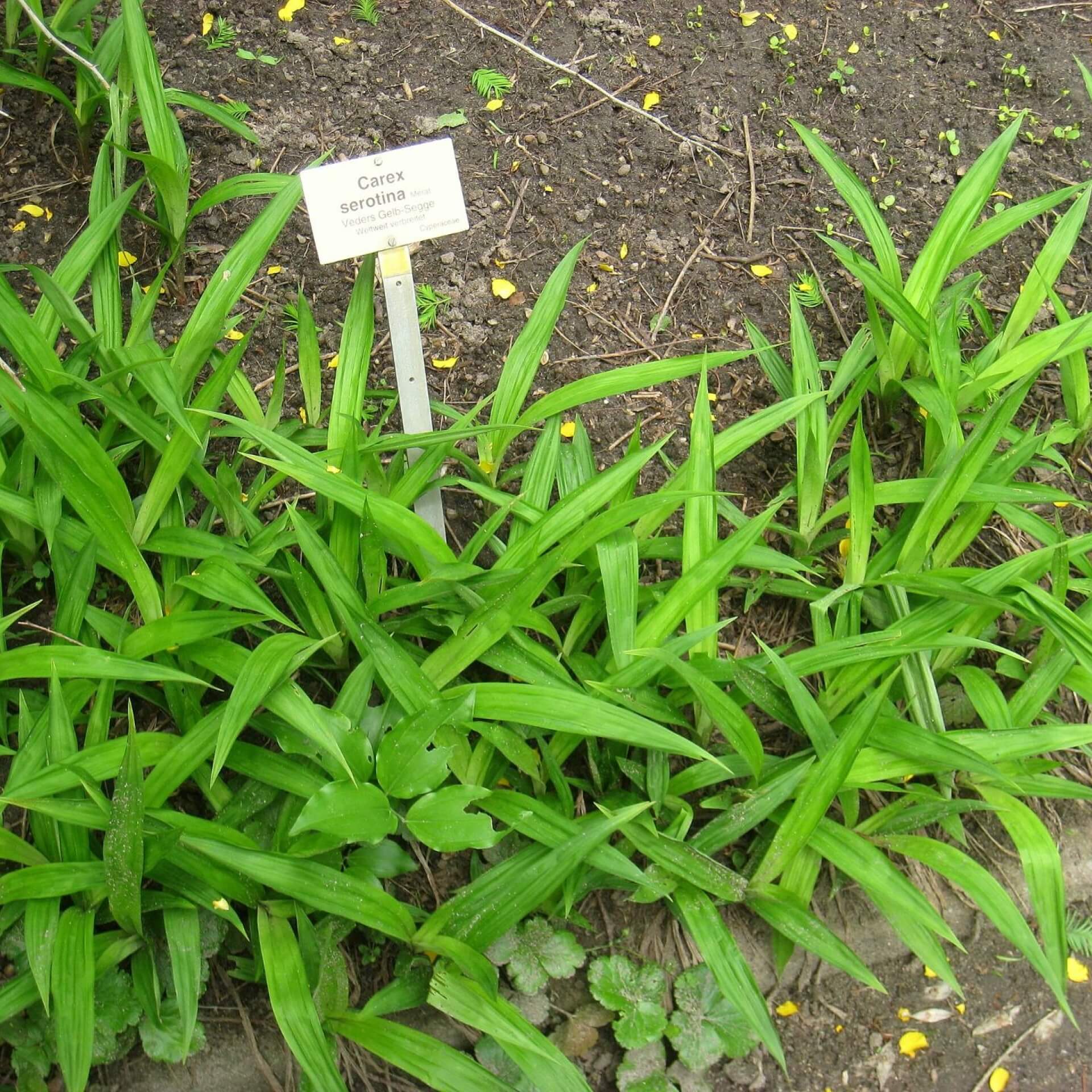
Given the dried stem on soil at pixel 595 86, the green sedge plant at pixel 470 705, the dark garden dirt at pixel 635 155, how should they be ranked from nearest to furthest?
the green sedge plant at pixel 470 705, the dark garden dirt at pixel 635 155, the dried stem on soil at pixel 595 86

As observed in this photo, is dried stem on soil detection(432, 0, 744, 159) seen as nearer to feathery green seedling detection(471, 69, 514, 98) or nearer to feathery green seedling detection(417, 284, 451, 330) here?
feathery green seedling detection(471, 69, 514, 98)

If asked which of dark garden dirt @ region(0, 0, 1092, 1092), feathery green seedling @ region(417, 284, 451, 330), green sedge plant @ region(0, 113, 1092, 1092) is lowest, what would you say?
green sedge plant @ region(0, 113, 1092, 1092)

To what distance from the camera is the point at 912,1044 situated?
127 centimetres

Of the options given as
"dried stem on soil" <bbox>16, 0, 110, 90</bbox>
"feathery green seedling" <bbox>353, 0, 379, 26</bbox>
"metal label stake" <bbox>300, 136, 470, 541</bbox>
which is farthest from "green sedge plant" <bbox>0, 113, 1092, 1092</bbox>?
"feathery green seedling" <bbox>353, 0, 379, 26</bbox>

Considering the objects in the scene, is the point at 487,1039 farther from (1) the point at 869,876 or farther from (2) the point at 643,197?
(2) the point at 643,197

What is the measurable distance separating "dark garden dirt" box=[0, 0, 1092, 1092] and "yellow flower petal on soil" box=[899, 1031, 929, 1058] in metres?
0.61

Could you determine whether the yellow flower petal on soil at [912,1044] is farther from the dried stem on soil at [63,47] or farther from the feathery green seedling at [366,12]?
the feathery green seedling at [366,12]

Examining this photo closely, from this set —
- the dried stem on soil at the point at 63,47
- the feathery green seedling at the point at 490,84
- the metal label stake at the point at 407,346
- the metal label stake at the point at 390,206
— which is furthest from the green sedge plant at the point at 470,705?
the feathery green seedling at the point at 490,84

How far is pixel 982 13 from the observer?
2168 millimetres

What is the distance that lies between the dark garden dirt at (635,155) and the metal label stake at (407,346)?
31cm

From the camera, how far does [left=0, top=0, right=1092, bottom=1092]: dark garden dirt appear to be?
5.75 feet

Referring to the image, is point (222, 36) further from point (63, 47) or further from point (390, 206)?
point (390, 206)

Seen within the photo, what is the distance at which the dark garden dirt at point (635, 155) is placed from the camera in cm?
175

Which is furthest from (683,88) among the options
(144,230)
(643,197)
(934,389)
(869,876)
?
(869,876)
